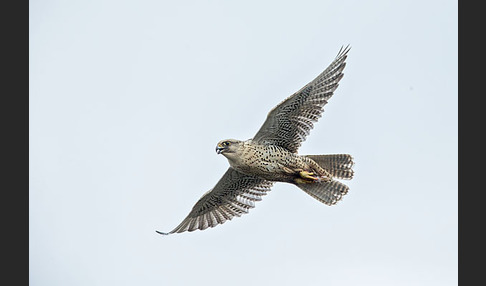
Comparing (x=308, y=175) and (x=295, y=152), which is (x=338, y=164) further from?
(x=295, y=152)

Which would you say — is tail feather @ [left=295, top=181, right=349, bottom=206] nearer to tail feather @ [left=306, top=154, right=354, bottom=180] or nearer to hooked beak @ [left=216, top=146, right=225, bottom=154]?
tail feather @ [left=306, top=154, right=354, bottom=180]

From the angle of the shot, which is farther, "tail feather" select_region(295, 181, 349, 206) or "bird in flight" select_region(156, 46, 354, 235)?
"tail feather" select_region(295, 181, 349, 206)

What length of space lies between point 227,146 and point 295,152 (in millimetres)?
1616

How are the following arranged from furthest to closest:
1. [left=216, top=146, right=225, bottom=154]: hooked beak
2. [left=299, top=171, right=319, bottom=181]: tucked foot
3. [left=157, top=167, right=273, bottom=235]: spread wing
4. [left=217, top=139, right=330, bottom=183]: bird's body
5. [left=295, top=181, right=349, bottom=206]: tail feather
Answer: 1. [left=157, top=167, right=273, bottom=235]: spread wing
2. [left=295, top=181, right=349, bottom=206]: tail feather
3. [left=299, top=171, right=319, bottom=181]: tucked foot
4. [left=217, top=139, right=330, bottom=183]: bird's body
5. [left=216, top=146, right=225, bottom=154]: hooked beak

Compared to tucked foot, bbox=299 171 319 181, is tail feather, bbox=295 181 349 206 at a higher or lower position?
lower

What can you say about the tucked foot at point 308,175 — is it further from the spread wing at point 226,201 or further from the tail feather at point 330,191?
the spread wing at point 226,201

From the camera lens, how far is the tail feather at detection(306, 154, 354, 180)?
21.1 meters

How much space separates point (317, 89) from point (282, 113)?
0.92 m

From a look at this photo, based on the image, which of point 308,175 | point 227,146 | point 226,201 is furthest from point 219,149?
point 226,201

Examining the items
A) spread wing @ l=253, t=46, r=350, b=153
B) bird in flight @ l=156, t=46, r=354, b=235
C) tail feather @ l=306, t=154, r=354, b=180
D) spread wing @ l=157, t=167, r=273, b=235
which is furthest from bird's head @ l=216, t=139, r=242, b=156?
tail feather @ l=306, t=154, r=354, b=180

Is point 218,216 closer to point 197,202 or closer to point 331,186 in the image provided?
point 197,202

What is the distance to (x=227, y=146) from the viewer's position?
20.1m

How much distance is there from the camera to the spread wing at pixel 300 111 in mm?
20141

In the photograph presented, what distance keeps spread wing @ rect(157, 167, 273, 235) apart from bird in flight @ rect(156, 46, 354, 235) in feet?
0.77
